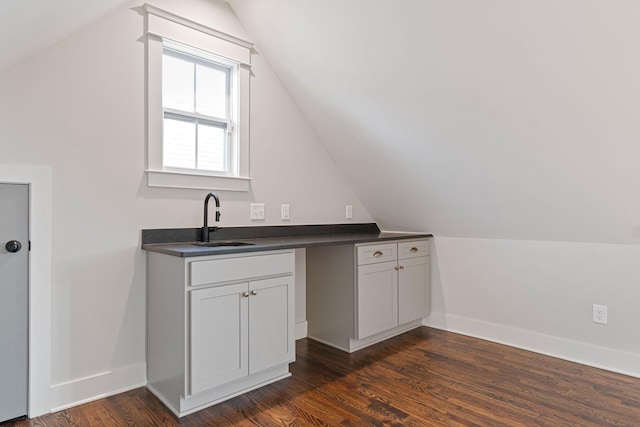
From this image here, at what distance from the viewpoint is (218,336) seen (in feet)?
7.25

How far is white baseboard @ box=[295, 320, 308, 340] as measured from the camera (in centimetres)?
336

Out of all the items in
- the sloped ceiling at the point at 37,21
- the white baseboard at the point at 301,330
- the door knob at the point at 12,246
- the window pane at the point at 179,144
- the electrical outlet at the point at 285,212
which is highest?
the sloped ceiling at the point at 37,21

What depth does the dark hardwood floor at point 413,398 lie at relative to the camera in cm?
207

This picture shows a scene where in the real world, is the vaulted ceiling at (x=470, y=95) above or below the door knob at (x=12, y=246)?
above

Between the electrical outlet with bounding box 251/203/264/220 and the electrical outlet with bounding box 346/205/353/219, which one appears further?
the electrical outlet with bounding box 346/205/353/219

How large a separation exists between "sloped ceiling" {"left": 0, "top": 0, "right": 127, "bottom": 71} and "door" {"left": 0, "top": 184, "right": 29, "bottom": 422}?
2.25 ft

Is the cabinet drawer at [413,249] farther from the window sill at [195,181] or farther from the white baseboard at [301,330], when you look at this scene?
the window sill at [195,181]

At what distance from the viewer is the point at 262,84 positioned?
3174 millimetres

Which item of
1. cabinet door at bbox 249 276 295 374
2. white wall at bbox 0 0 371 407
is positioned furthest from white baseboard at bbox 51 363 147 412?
cabinet door at bbox 249 276 295 374

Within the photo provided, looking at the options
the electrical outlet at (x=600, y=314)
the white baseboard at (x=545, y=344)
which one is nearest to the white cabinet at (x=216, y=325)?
the white baseboard at (x=545, y=344)

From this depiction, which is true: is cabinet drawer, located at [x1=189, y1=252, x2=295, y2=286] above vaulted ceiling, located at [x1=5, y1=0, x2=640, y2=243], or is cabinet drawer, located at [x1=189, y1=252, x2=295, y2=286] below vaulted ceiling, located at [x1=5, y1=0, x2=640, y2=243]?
below

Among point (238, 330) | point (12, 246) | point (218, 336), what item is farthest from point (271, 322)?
point (12, 246)

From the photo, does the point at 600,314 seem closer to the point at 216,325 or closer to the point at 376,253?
the point at 376,253

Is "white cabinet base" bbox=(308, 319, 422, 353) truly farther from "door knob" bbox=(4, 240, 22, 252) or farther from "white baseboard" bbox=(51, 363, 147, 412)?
"door knob" bbox=(4, 240, 22, 252)
